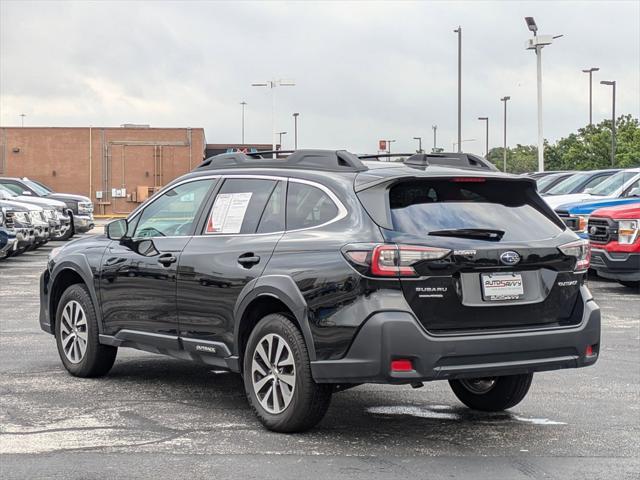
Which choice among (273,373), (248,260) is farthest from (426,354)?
(248,260)

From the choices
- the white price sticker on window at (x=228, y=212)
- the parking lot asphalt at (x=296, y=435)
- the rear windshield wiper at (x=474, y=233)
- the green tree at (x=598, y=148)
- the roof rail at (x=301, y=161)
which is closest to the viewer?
the parking lot asphalt at (x=296, y=435)

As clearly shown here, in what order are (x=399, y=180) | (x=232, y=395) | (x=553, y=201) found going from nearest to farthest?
1. (x=399, y=180)
2. (x=232, y=395)
3. (x=553, y=201)

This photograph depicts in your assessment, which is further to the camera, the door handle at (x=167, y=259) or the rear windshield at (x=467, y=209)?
the door handle at (x=167, y=259)

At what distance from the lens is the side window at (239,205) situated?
7.35 m

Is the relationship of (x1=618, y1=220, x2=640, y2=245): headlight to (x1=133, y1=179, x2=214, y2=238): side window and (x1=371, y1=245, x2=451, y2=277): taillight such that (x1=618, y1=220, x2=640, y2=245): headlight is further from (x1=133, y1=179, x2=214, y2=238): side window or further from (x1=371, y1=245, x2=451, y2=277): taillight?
(x1=371, y1=245, x2=451, y2=277): taillight

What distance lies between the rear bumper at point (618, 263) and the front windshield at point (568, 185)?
257 inches

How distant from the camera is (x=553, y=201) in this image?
2142 cm

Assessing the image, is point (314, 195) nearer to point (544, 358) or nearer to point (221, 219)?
point (221, 219)

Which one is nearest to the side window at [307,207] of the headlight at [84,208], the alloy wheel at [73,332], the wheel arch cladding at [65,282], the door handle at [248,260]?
the door handle at [248,260]

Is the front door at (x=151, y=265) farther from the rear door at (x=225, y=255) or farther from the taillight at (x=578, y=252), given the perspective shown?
the taillight at (x=578, y=252)

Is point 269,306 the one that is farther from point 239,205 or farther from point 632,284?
point 632,284

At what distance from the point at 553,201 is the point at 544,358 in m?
15.2

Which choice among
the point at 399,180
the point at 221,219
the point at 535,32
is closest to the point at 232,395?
the point at 221,219

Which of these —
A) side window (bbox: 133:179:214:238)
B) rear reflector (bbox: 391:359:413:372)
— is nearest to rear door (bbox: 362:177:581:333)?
rear reflector (bbox: 391:359:413:372)
